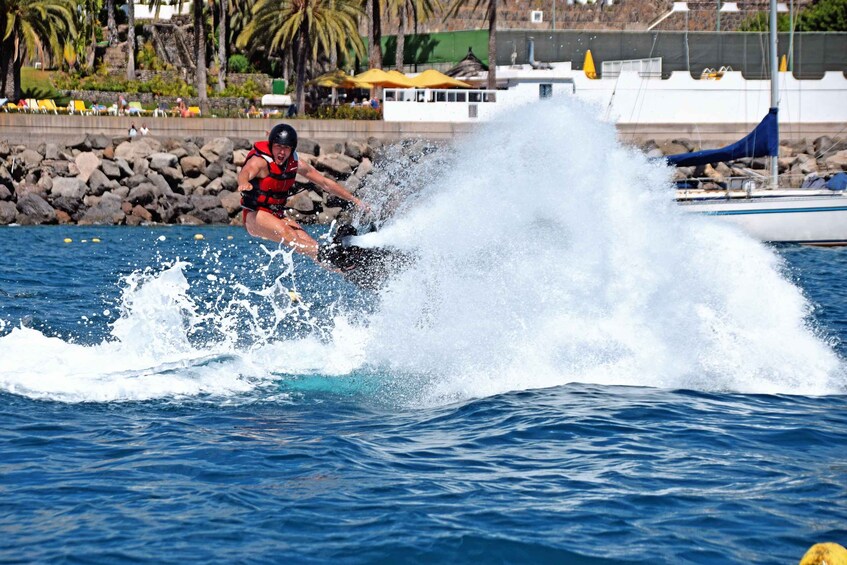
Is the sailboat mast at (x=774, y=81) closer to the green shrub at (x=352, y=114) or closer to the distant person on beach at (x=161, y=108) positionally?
the green shrub at (x=352, y=114)

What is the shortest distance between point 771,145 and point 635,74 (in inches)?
626

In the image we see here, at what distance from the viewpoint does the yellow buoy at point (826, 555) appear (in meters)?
5.75

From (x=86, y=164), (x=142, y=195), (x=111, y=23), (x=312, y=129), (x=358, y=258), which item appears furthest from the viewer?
(x=111, y=23)

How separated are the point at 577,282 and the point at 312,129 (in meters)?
30.5

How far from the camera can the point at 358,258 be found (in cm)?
1166

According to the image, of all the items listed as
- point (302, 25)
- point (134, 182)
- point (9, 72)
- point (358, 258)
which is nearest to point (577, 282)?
point (358, 258)

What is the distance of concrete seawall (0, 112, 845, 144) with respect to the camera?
3797 cm

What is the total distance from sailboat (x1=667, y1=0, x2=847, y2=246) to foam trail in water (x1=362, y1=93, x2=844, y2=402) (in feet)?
53.9

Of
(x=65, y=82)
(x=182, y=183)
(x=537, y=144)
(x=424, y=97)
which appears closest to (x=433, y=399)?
(x=537, y=144)

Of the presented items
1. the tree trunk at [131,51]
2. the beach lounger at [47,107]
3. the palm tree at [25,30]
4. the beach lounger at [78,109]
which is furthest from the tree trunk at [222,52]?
the beach lounger at [47,107]

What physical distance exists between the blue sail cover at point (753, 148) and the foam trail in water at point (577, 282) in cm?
1750

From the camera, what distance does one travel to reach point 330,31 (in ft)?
156

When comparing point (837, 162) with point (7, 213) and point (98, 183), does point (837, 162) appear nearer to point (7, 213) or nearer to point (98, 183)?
point (98, 183)

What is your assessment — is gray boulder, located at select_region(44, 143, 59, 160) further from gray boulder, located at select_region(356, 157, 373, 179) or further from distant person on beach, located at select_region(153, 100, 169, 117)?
gray boulder, located at select_region(356, 157, 373, 179)
